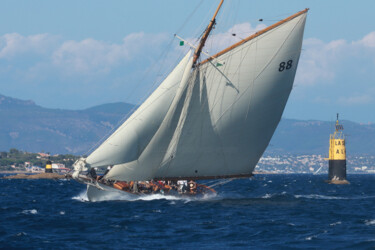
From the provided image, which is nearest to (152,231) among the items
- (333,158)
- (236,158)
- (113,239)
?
(113,239)

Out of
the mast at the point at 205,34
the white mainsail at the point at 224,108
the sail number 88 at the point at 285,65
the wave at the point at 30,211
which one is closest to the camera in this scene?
the wave at the point at 30,211

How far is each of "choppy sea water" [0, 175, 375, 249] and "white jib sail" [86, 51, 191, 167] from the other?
404 cm

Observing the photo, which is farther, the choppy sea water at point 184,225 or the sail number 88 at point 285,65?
the sail number 88 at point 285,65

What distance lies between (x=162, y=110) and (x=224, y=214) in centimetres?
1144

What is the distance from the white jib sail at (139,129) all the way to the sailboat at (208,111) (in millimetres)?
82

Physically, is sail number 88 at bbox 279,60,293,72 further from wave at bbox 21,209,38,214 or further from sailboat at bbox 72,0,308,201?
wave at bbox 21,209,38,214

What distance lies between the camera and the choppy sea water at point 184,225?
117ft

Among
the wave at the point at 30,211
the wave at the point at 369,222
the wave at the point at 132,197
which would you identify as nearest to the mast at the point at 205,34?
the wave at the point at 132,197

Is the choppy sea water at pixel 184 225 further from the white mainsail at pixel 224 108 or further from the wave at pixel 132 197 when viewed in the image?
the white mainsail at pixel 224 108

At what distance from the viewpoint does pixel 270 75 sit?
5872 centimetres

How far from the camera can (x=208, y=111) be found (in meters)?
59.9

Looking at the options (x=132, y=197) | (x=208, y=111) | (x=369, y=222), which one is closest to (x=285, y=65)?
(x=208, y=111)

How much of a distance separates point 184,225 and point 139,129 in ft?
48.8

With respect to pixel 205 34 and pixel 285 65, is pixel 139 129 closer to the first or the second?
pixel 205 34
